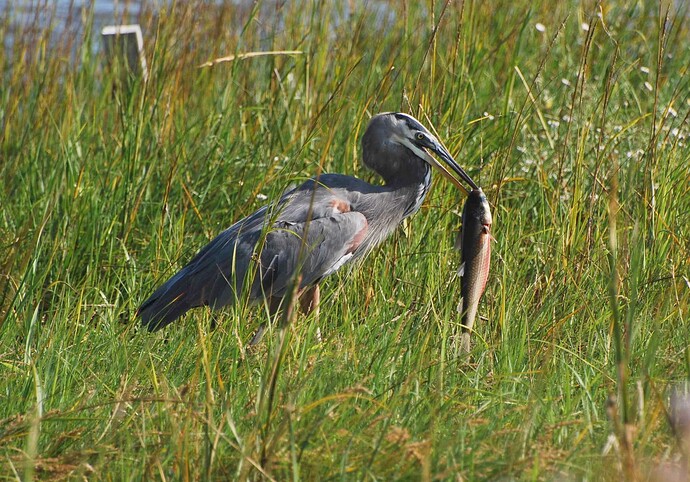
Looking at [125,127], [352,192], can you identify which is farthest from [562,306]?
[125,127]

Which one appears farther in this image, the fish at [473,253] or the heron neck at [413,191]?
the heron neck at [413,191]

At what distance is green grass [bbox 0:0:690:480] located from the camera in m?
2.35

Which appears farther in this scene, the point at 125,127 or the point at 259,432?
the point at 125,127

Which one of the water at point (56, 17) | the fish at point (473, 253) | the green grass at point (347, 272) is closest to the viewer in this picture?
the green grass at point (347, 272)

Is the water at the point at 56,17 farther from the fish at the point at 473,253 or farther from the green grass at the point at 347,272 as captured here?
the fish at the point at 473,253

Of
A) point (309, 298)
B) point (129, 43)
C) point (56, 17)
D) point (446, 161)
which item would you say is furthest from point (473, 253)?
point (56, 17)

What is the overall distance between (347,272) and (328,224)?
212mm

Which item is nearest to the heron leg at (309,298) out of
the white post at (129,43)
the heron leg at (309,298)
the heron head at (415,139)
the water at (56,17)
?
the heron leg at (309,298)

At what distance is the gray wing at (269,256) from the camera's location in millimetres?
3904

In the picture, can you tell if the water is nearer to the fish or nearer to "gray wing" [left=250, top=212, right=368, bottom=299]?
"gray wing" [left=250, top=212, right=368, bottom=299]

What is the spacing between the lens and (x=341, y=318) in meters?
3.74

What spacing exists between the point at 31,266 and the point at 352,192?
4.37 feet

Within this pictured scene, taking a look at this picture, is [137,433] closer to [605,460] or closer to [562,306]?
[605,460]

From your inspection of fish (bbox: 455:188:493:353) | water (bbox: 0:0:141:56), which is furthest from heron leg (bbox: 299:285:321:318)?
water (bbox: 0:0:141:56)
